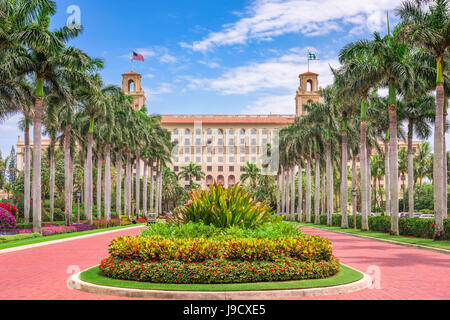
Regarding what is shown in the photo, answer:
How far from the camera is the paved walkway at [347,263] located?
30.7 feet

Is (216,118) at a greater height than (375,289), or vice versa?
(216,118)

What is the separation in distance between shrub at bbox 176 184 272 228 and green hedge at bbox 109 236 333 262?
2991 millimetres

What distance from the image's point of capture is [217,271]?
977 cm

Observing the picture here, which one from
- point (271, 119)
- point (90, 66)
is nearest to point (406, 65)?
point (90, 66)

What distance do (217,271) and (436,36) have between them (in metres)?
19.8

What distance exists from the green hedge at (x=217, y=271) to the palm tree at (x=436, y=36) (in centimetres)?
1577

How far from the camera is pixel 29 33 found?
82.8 ft

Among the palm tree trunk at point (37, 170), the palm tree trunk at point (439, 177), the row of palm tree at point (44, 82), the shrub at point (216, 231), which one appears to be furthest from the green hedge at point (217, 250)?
the palm tree trunk at point (37, 170)

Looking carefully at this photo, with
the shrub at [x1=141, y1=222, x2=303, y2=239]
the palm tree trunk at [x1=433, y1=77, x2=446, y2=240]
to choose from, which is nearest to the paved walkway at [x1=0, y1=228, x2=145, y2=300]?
the shrub at [x1=141, y1=222, x2=303, y2=239]

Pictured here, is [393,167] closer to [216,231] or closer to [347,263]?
[347,263]

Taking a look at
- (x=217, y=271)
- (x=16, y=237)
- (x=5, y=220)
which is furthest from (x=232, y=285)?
(x=5, y=220)
